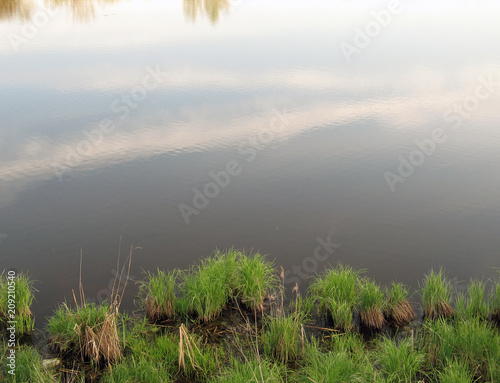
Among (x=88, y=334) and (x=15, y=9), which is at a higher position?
(x=15, y=9)

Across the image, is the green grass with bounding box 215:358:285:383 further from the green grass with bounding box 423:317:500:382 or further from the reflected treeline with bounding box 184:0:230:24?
the reflected treeline with bounding box 184:0:230:24

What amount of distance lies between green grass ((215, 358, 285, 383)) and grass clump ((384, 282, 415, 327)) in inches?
64.8

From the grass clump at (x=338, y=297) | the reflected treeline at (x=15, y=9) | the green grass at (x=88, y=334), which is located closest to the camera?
the green grass at (x=88, y=334)

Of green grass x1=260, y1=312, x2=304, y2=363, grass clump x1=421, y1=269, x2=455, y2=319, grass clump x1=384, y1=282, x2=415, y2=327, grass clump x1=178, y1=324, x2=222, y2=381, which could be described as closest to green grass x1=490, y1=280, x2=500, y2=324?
grass clump x1=421, y1=269, x2=455, y2=319

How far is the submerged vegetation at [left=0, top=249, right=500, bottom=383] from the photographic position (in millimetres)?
4855

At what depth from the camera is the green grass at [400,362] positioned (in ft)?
15.7

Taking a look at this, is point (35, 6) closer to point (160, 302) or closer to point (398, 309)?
point (160, 302)

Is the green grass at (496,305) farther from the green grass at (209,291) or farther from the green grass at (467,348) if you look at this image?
the green grass at (209,291)

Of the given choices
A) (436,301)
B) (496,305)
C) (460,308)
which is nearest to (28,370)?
(436,301)

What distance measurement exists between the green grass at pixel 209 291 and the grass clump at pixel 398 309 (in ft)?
6.29

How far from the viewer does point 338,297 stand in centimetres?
606

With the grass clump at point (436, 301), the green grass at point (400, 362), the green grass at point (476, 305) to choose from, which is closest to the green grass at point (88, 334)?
the green grass at point (400, 362)

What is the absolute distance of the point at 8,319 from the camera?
5.83 meters

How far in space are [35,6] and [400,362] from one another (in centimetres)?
2781
